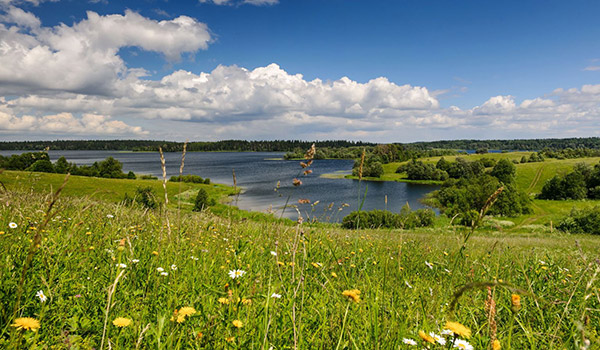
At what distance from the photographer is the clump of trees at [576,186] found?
8436cm

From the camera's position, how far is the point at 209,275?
314 cm

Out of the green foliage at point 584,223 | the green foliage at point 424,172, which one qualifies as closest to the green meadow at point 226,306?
the green foliage at point 584,223

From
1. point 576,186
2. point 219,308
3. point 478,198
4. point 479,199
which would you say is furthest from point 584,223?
point 219,308

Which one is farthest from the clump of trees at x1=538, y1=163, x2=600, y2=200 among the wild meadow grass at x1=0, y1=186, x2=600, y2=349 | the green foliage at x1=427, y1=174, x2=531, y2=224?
the wild meadow grass at x1=0, y1=186, x2=600, y2=349

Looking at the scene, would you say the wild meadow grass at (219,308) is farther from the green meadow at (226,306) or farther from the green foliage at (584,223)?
the green foliage at (584,223)

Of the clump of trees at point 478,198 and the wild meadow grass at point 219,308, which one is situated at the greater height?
the wild meadow grass at point 219,308

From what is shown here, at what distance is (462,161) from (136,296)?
144 metres

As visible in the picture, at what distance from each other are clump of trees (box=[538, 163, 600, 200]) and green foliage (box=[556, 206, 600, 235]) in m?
40.9

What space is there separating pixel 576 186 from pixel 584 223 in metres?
45.8

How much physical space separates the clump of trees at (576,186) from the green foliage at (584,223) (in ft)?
134

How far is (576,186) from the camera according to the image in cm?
8431

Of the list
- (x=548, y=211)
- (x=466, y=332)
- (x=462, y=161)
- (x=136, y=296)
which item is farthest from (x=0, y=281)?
(x=462, y=161)

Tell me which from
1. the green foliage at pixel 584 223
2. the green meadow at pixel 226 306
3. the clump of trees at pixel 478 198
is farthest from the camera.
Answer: the clump of trees at pixel 478 198

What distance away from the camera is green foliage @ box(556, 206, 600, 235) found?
155 ft
